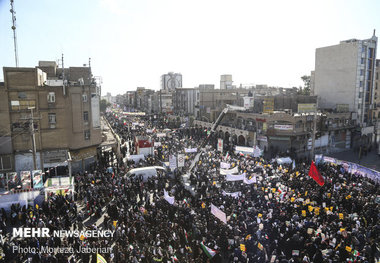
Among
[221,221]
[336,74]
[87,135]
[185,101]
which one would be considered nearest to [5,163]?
[87,135]

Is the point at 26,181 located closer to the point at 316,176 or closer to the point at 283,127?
the point at 316,176

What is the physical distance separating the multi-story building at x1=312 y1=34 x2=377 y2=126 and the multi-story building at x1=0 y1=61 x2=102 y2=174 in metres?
41.4

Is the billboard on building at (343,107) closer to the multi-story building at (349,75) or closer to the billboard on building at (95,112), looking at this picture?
the multi-story building at (349,75)

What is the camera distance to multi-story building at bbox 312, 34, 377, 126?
4438 cm

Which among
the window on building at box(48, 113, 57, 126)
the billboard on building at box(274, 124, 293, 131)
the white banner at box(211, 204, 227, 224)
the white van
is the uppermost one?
the window on building at box(48, 113, 57, 126)

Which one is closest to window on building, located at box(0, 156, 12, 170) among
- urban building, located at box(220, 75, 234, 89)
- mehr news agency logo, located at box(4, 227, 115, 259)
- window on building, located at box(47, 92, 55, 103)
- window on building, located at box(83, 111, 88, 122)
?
window on building, located at box(47, 92, 55, 103)

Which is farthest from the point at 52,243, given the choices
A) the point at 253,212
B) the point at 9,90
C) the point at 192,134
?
the point at 192,134

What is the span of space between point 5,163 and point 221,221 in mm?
22227

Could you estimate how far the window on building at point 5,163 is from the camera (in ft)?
82.2

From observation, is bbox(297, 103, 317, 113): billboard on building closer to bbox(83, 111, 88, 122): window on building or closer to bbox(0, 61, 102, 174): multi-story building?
bbox(0, 61, 102, 174): multi-story building

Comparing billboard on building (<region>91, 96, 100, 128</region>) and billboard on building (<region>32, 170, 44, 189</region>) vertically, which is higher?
billboard on building (<region>91, 96, 100, 128</region>)

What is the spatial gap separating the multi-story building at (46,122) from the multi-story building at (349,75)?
41367 mm

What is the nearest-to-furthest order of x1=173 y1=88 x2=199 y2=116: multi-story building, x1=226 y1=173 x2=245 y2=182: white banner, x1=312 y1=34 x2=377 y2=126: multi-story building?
x1=226 y1=173 x2=245 y2=182: white banner, x1=312 y1=34 x2=377 y2=126: multi-story building, x1=173 y1=88 x2=199 y2=116: multi-story building

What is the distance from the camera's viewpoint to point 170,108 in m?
84.6
